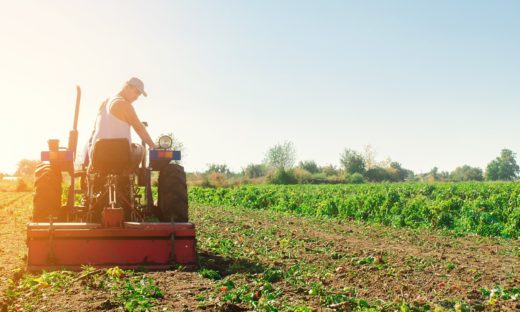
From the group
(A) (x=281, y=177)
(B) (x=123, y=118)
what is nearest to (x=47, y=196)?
(B) (x=123, y=118)

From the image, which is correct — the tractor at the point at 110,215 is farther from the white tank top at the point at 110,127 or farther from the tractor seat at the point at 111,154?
the white tank top at the point at 110,127

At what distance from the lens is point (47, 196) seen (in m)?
7.83

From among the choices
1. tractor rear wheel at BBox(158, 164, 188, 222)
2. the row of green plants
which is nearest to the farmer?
tractor rear wheel at BBox(158, 164, 188, 222)

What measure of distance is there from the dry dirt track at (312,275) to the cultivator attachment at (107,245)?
340 mm

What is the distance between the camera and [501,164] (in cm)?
14062

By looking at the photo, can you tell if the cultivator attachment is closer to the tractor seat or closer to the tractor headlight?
the tractor seat

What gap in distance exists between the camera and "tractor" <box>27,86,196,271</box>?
6672mm

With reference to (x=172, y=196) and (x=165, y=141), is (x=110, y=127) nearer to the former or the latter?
(x=165, y=141)

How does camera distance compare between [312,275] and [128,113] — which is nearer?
[312,275]

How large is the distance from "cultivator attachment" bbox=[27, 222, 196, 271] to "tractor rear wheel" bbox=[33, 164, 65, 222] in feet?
3.42

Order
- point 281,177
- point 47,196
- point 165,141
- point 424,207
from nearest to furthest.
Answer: point 47,196 → point 165,141 → point 424,207 → point 281,177

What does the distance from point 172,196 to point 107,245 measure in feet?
4.93

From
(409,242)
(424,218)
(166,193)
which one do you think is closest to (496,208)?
(424,218)

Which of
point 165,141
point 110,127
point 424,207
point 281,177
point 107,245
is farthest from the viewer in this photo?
point 281,177
